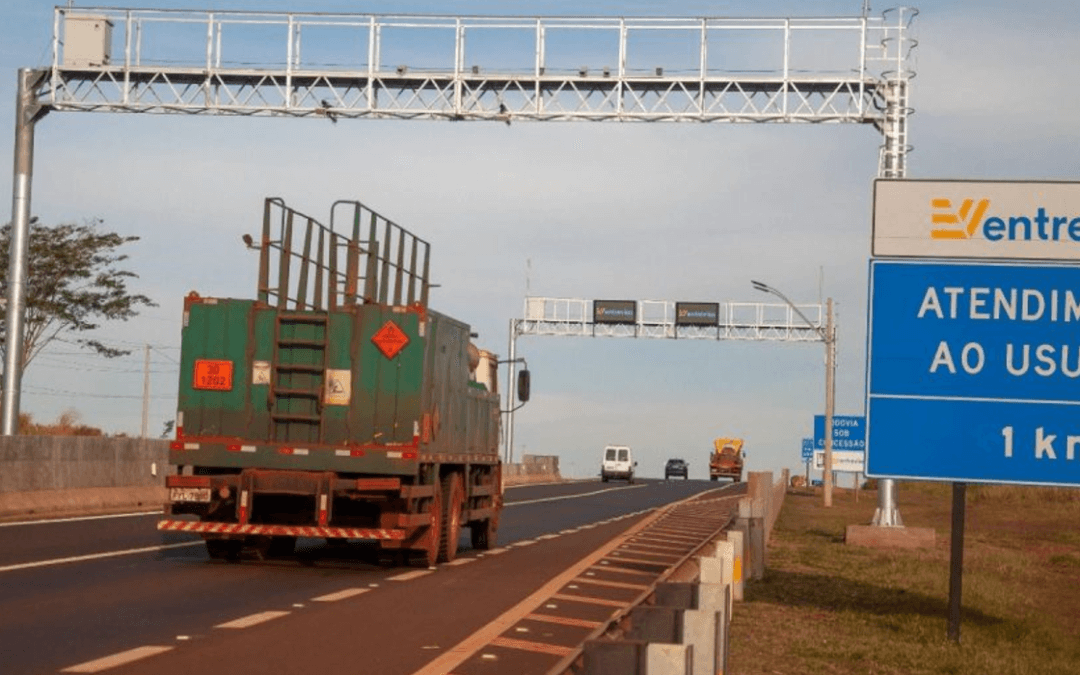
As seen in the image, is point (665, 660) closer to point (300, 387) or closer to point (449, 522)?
point (300, 387)

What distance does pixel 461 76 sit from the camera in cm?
4472

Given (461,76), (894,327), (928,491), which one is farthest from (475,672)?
(928,491)

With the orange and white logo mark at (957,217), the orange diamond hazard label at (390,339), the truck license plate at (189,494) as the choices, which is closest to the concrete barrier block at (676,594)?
the orange and white logo mark at (957,217)

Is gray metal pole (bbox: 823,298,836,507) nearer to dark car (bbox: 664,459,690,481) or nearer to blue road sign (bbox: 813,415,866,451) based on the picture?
blue road sign (bbox: 813,415,866,451)

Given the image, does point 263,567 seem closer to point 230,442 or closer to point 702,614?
point 230,442

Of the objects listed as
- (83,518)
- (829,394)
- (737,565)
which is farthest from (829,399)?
(737,565)

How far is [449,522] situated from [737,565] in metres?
5.70

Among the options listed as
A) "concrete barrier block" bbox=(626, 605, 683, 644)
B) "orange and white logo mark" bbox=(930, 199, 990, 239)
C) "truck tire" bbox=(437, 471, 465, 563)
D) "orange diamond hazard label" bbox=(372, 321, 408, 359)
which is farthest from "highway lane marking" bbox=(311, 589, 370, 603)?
"concrete barrier block" bbox=(626, 605, 683, 644)

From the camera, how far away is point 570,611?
59.7ft

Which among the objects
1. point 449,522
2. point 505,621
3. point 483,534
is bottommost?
point 505,621

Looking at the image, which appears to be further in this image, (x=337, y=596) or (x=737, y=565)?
(x=737, y=565)

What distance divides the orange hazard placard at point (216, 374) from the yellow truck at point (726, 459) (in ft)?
313

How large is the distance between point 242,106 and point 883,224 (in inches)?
1130

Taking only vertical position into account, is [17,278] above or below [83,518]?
above
